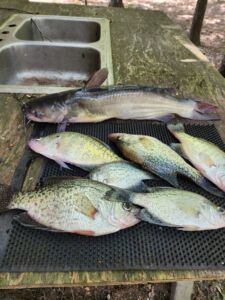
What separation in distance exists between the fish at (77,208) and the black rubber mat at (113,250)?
1.5 inches

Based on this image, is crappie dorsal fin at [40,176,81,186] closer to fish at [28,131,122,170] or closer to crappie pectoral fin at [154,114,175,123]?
fish at [28,131,122,170]

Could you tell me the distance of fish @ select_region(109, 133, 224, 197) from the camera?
149 centimetres

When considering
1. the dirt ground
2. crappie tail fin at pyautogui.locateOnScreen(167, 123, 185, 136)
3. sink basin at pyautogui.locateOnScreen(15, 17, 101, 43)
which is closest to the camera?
crappie tail fin at pyautogui.locateOnScreen(167, 123, 185, 136)

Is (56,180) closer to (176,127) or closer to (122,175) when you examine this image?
(122,175)

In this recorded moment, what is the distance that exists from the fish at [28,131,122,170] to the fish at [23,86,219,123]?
23 cm

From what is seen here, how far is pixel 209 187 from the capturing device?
147 cm

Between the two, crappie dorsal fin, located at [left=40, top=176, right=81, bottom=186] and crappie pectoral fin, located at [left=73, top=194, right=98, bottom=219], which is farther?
crappie dorsal fin, located at [left=40, top=176, right=81, bottom=186]

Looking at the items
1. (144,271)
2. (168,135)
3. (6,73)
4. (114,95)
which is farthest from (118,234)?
(6,73)

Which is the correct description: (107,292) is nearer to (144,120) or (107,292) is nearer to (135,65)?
(144,120)

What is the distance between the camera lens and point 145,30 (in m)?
3.27

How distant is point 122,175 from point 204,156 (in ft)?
1.30

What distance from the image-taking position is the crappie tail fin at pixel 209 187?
1.45 meters

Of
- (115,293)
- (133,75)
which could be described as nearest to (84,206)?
(115,293)

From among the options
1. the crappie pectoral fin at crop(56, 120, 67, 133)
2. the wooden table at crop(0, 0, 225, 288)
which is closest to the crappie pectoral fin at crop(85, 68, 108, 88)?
the crappie pectoral fin at crop(56, 120, 67, 133)
